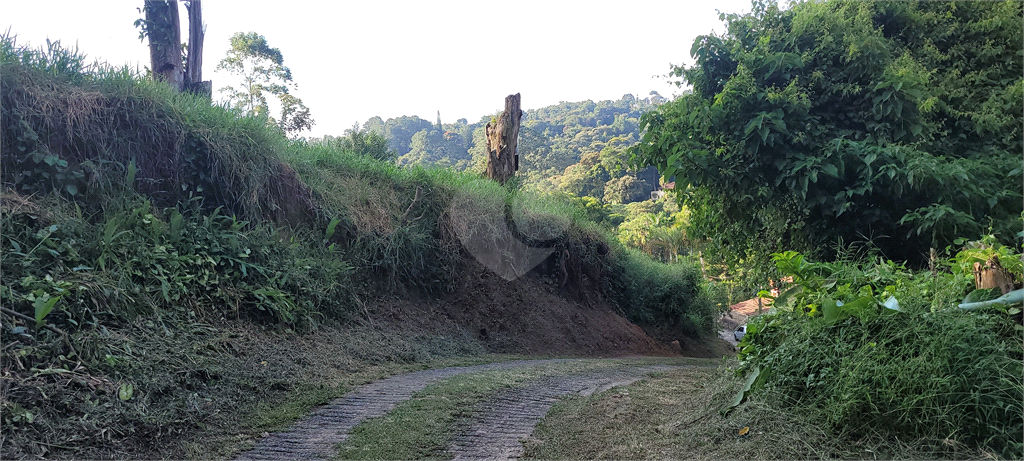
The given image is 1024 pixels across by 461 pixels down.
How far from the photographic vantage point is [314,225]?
930 cm

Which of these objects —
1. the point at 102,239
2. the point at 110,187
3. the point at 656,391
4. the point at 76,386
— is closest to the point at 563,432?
the point at 656,391

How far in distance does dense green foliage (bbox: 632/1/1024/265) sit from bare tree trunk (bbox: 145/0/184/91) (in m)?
7.87

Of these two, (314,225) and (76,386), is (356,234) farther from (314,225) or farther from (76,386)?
(76,386)

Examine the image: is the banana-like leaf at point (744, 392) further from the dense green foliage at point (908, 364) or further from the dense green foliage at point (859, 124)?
the dense green foliage at point (859, 124)

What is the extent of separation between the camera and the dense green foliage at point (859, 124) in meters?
6.57

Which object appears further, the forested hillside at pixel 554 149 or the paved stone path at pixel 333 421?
the forested hillside at pixel 554 149

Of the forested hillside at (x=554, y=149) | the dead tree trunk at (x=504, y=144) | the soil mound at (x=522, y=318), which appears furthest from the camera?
the forested hillside at (x=554, y=149)

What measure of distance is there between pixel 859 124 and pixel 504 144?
8250mm

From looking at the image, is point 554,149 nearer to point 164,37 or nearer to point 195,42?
point 195,42

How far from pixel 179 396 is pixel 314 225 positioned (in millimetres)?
→ 5061

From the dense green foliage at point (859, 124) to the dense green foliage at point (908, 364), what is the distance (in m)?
2.89

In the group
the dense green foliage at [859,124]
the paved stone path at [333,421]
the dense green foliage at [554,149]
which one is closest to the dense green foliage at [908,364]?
the paved stone path at [333,421]

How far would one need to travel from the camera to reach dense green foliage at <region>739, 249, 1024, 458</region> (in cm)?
291

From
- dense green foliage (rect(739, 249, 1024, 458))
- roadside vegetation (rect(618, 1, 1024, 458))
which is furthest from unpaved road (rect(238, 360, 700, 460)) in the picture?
dense green foliage (rect(739, 249, 1024, 458))
